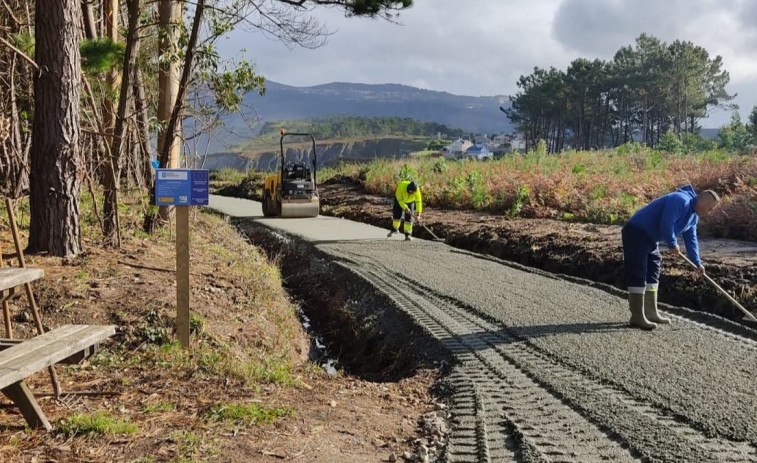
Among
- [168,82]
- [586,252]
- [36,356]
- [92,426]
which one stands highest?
[168,82]

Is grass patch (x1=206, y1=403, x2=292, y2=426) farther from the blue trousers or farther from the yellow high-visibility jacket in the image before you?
the yellow high-visibility jacket

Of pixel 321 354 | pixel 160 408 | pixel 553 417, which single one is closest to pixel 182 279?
pixel 160 408

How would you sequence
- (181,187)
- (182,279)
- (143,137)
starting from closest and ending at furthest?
(182,279) → (181,187) → (143,137)

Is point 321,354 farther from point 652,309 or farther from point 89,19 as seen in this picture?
point 89,19

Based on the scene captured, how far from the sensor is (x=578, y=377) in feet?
17.4

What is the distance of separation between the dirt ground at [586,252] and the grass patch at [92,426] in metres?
7.01

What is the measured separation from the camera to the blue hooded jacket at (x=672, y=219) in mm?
6379

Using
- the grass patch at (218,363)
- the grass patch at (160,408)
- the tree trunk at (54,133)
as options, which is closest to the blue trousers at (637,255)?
the grass patch at (218,363)

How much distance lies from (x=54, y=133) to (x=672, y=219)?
648 centimetres

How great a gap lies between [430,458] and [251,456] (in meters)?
1.09

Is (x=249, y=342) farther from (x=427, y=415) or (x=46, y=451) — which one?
(x=46, y=451)

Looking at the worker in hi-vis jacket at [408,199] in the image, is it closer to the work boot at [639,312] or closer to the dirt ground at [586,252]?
the dirt ground at [586,252]

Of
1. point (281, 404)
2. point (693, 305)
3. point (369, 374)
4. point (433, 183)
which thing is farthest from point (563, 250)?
point (433, 183)

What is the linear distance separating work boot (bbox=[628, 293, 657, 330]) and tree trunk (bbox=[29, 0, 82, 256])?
612cm
